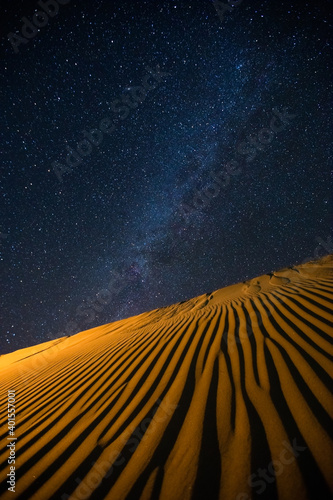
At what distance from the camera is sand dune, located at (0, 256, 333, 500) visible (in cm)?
110

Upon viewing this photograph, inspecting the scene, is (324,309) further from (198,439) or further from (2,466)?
(2,466)

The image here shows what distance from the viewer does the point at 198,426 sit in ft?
4.79

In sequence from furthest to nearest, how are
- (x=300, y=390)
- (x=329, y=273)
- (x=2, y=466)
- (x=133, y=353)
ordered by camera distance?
(x=329, y=273) → (x=133, y=353) → (x=2, y=466) → (x=300, y=390)

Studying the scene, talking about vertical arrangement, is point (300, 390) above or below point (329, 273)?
below

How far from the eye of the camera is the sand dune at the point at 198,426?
1.10m

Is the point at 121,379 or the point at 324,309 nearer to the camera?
the point at 121,379

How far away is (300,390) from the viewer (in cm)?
150

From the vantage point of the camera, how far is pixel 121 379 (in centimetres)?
257

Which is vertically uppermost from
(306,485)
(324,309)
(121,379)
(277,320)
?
(121,379)

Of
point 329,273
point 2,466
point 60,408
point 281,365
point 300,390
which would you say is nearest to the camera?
point 300,390

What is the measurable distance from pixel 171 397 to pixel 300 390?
96cm

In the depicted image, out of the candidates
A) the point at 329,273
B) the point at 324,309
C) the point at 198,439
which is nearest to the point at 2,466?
the point at 198,439

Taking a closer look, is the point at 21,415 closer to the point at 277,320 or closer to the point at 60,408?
the point at 60,408

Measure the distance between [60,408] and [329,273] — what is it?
16.9 feet
